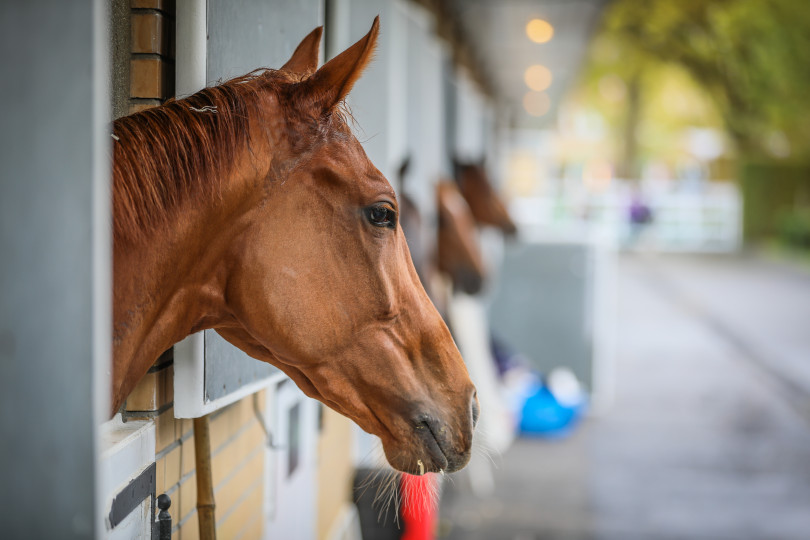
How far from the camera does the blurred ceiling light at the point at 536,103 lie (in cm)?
1122

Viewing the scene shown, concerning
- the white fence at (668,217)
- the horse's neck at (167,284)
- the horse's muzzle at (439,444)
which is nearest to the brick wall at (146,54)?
the horse's neck at (167,284)

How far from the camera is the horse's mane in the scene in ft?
3.47

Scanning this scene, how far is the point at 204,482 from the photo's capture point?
4.88 ft

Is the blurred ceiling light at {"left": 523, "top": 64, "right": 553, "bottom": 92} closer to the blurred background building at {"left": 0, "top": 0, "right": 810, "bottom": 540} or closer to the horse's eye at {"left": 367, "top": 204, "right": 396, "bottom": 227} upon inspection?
the blurred background building at {"left": 0, "top": 0, "right": 810, "bottom": 540}

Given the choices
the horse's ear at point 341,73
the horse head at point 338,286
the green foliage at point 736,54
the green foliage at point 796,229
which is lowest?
the horse head at point 338,286

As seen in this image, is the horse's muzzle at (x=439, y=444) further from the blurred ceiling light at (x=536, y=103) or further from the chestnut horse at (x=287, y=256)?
the blurred ceiling light at (x=536, y=103)

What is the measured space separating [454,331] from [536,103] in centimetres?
853

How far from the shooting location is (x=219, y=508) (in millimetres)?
1721

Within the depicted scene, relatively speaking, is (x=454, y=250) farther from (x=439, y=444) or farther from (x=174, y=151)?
(x=174, y=151)

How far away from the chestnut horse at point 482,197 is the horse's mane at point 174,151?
200 inches

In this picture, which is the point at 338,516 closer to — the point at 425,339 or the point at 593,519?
the point at 593,519

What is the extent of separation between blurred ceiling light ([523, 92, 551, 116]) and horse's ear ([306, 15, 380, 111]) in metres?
10.2

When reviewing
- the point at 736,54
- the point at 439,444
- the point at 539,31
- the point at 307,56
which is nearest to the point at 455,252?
the point at 539,31

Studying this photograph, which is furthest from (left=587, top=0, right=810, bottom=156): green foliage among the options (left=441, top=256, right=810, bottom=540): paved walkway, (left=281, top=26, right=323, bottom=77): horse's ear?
(left=281, top=26, right=323, bottom=77): horse's ear
